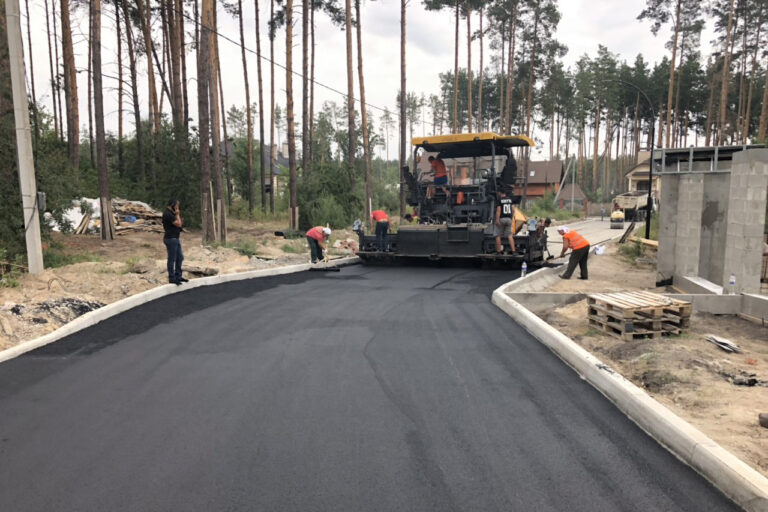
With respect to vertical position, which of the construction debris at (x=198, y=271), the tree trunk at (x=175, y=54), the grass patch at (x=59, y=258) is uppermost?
the tree trunk at (x=175, y=54)

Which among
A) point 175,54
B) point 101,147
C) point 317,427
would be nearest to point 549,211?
point 175,54

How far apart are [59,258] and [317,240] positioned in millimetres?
5906

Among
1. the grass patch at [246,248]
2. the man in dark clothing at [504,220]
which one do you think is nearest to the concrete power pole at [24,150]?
the grass patch at [246,248]

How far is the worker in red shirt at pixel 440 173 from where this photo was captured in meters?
14.3

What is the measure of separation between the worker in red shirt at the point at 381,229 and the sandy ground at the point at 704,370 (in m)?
6.37

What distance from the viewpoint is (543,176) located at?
2601 inches

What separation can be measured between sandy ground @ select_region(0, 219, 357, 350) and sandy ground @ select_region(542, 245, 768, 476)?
7.11 metres

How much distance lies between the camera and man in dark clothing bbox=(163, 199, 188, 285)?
9461mm

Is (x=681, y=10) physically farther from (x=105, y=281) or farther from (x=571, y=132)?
(x=571, y=132)

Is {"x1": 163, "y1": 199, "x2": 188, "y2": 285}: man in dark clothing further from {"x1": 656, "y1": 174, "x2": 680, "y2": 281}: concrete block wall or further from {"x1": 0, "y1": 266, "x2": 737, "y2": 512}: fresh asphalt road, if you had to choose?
{"x1": 656, "y1": 174, "x2": 680, "y2": 281}: concrete block wall

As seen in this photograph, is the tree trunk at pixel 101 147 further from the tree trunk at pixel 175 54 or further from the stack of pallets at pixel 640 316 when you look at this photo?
the stack of pallets at pixel 640 316

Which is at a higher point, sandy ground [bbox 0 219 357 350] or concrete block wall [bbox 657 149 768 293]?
concrete block wall [bbox 657 149 768 293]

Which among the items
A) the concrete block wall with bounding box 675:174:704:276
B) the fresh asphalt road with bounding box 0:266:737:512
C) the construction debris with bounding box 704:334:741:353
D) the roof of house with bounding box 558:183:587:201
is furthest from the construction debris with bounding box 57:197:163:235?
the roof of house with bounding box 558:183:587:201

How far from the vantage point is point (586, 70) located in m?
58.6
